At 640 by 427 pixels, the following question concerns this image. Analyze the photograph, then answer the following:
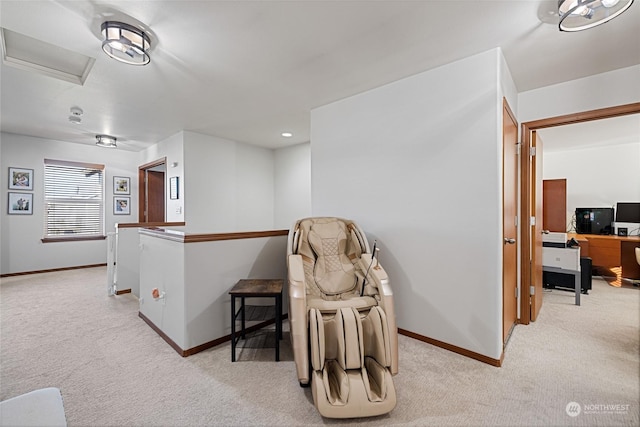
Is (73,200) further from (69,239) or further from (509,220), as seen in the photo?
(509,220)

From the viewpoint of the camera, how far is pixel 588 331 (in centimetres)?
280

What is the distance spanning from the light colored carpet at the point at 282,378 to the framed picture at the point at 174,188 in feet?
7.77

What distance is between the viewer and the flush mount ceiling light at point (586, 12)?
1666 mm

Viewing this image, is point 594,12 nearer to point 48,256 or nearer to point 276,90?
point 276,90

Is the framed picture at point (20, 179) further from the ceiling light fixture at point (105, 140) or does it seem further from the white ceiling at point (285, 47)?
the white ceiling at point (285, 47)

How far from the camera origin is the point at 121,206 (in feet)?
20.6

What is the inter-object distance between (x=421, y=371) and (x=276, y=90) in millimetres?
2994

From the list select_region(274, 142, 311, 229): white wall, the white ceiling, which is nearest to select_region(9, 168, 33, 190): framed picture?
the white ceiling

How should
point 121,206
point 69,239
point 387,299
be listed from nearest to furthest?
point 387,299 < point 69,239 < point 121,206

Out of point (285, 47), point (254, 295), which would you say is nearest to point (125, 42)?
point (285, 47)

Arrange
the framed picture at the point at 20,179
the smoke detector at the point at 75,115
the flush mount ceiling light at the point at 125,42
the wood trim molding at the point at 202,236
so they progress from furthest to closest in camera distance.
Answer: the framed picture at the point at 20,179, the smoke detector at the point at 75,115, the wood trim molding at the point at 202,236, the flush mount ceiling light at the point at 125,42

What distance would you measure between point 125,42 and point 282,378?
2.63 m
